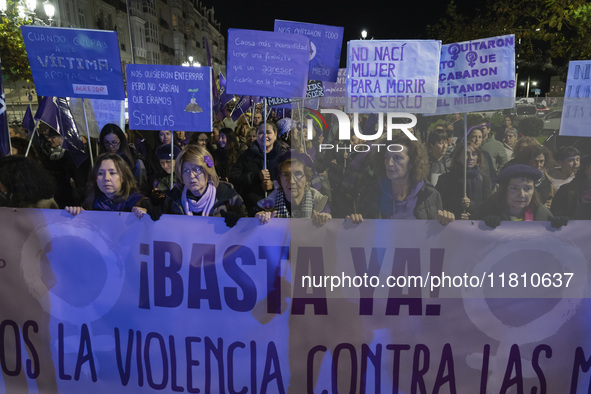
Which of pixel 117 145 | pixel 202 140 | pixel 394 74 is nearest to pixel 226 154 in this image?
pixel 202 140

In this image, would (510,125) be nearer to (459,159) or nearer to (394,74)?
(459,159)

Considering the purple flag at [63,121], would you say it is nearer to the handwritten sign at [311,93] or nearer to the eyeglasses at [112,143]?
the eyeglasses at [112,143]

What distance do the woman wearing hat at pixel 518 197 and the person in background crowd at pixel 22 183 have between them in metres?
3.04

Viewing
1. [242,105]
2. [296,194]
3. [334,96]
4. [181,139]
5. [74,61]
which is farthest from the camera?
[242,105]

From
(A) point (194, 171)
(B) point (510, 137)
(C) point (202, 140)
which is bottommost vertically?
(A) point (194, 171)

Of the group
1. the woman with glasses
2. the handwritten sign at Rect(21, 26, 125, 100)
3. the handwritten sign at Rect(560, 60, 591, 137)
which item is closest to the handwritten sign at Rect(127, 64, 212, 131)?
the handwritten sign at Rect(21, 26, 125, 100)

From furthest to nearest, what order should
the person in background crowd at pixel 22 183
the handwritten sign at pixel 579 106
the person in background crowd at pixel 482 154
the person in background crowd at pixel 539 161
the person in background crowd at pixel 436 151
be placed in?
the person in background crowd at pixel 436 151 → the person in background crowd at pixel 482 154 → the handwritten sign at pixel 579 106 → the person in background crowd at pixel 539 161 → the person in background crowd at pixel 22 183

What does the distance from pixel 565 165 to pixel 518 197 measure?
1.54 metres

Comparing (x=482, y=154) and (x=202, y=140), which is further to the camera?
(x=202, y=140)

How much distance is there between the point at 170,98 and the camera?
3795 millimetres

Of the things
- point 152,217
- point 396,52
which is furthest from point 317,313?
point 396,52

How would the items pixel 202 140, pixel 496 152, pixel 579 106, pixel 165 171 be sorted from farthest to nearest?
pixel 202 140, pixel 165 171, pixel 496 152, pixel 579 106

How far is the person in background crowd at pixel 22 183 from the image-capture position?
10.0 feet

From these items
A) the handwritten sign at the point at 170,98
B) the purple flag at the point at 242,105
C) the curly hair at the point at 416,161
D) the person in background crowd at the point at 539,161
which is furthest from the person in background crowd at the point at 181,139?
the person in background crowd at the point at 539,161
